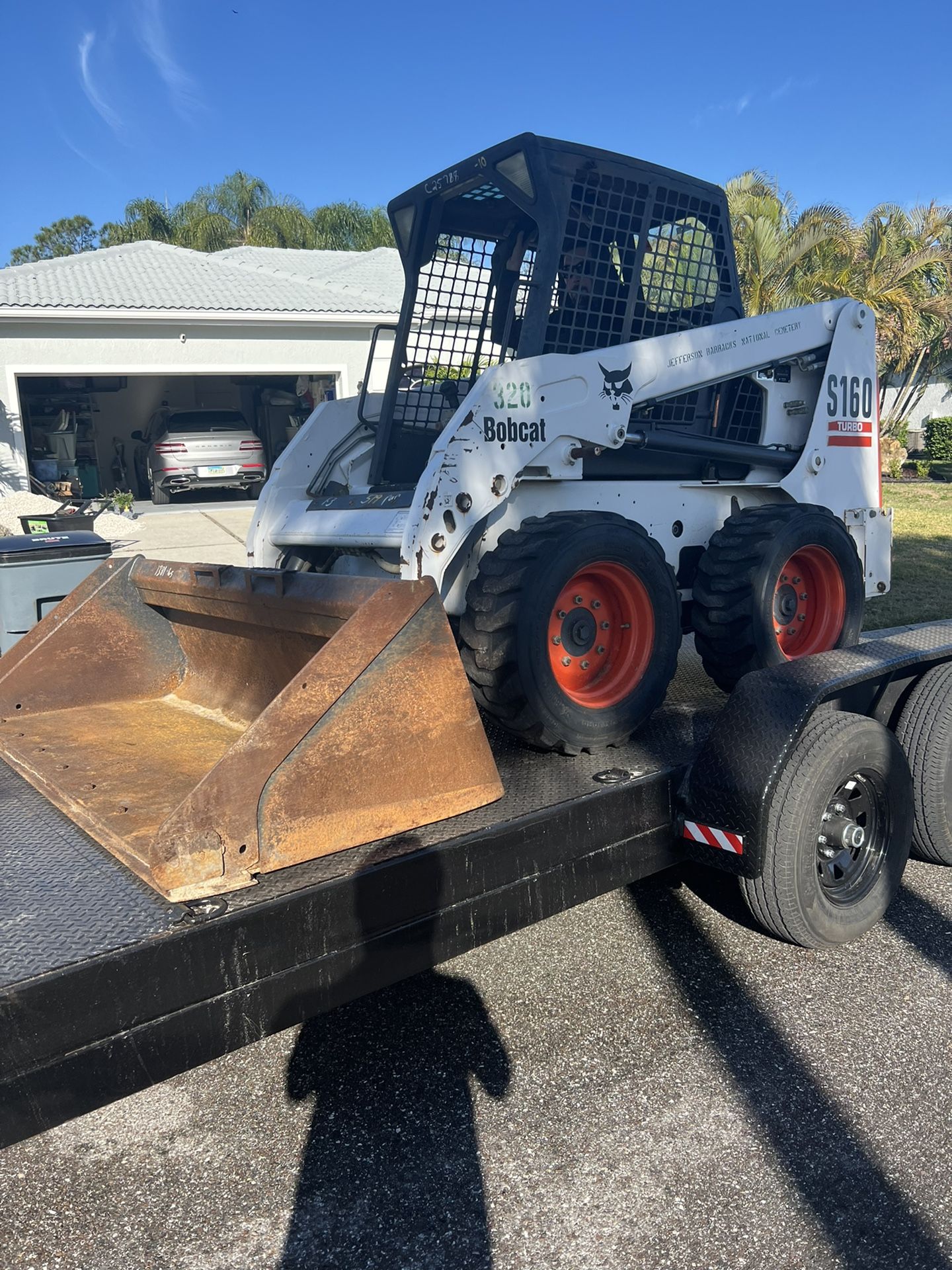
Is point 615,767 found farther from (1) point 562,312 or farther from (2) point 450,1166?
(1) point 562,312

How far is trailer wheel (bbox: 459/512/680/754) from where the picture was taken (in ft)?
11.0

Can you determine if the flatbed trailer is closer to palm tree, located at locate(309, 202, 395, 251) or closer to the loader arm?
the loader arm

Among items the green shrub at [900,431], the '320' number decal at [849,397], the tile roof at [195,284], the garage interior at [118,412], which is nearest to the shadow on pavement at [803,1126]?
the '320' number decal at [849,397]

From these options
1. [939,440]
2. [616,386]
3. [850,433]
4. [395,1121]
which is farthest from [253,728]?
[939,440]

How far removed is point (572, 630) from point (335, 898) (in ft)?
5.13

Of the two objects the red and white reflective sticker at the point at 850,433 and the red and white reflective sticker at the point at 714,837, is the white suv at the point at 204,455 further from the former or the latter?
the red and white reflective sticker at the point at 714,837

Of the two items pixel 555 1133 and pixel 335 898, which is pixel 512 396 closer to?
pixel 335 898

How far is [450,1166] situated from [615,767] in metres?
1.23

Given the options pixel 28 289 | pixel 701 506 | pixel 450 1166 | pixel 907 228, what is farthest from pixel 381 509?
pixel 907 228

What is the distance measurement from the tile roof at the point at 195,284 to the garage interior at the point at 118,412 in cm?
198

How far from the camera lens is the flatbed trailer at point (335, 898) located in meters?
2.00

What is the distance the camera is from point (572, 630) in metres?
3.62

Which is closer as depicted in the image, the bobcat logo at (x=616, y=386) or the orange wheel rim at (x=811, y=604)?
the bobcat logo at (x=616, y=386)

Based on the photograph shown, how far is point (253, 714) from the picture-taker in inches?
149
